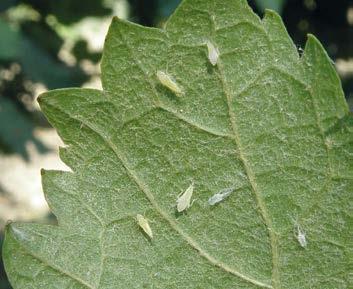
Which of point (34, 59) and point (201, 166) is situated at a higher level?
point (201, 166)

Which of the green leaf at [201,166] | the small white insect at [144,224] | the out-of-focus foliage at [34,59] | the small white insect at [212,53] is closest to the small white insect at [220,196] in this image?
the green leaf at [201,166]

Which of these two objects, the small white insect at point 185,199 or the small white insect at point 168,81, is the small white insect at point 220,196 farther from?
the small white insect at point 168,81

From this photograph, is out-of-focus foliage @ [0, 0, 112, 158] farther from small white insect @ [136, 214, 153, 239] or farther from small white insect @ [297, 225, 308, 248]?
small white insect @ [297, 225, 308, 248]

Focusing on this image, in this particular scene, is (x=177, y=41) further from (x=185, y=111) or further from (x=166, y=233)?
(x=166, y=233)

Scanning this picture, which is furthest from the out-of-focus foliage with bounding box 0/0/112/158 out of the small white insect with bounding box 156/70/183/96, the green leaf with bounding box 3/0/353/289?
the small white insect with bounding box 156/70/183/96

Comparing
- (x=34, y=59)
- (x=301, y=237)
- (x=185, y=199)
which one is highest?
(x=185, y=199)

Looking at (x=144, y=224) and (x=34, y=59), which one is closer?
(x=144, y=224)

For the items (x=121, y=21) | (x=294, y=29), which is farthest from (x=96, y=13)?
(x=121, y=21)

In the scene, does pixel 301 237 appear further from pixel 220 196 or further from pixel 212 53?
pixel 212 53

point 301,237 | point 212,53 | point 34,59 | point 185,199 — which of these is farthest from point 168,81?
point 34,59
